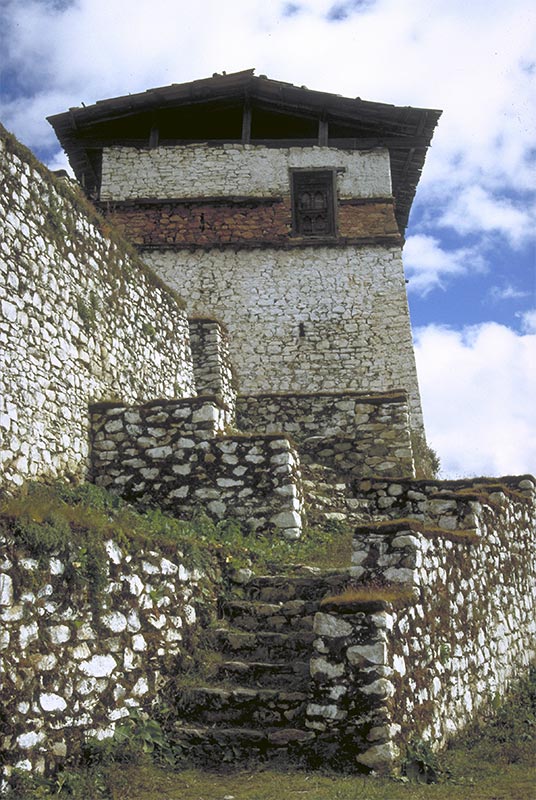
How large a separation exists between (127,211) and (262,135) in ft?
12.9

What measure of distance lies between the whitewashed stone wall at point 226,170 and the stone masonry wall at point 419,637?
472 inches

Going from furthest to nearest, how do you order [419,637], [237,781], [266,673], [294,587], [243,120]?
[243,120] < [294,587] < [266,673] < [419,637] < [237,781]

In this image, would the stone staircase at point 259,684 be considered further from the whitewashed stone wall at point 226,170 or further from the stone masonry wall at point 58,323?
the whitewashed stone wall at point 226,170

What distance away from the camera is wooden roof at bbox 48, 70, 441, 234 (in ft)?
61.8

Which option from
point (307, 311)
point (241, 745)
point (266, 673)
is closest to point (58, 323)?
point (266, 673)

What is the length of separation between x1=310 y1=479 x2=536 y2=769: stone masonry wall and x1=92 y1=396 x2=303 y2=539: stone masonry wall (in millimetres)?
2094

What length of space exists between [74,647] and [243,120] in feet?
53.6

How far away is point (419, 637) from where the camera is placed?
6.17m

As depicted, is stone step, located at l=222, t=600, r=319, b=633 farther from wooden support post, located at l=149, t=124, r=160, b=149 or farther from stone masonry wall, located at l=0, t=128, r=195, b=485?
wooden support post, located at l=149, t=124, r=160, b=149

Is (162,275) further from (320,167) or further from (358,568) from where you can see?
(358,568)

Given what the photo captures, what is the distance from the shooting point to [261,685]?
622cm

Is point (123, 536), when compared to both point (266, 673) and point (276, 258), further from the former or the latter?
point (276, 258)

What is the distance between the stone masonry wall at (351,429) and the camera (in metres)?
11.4

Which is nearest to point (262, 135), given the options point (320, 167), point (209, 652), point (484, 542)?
point (320, 167)
